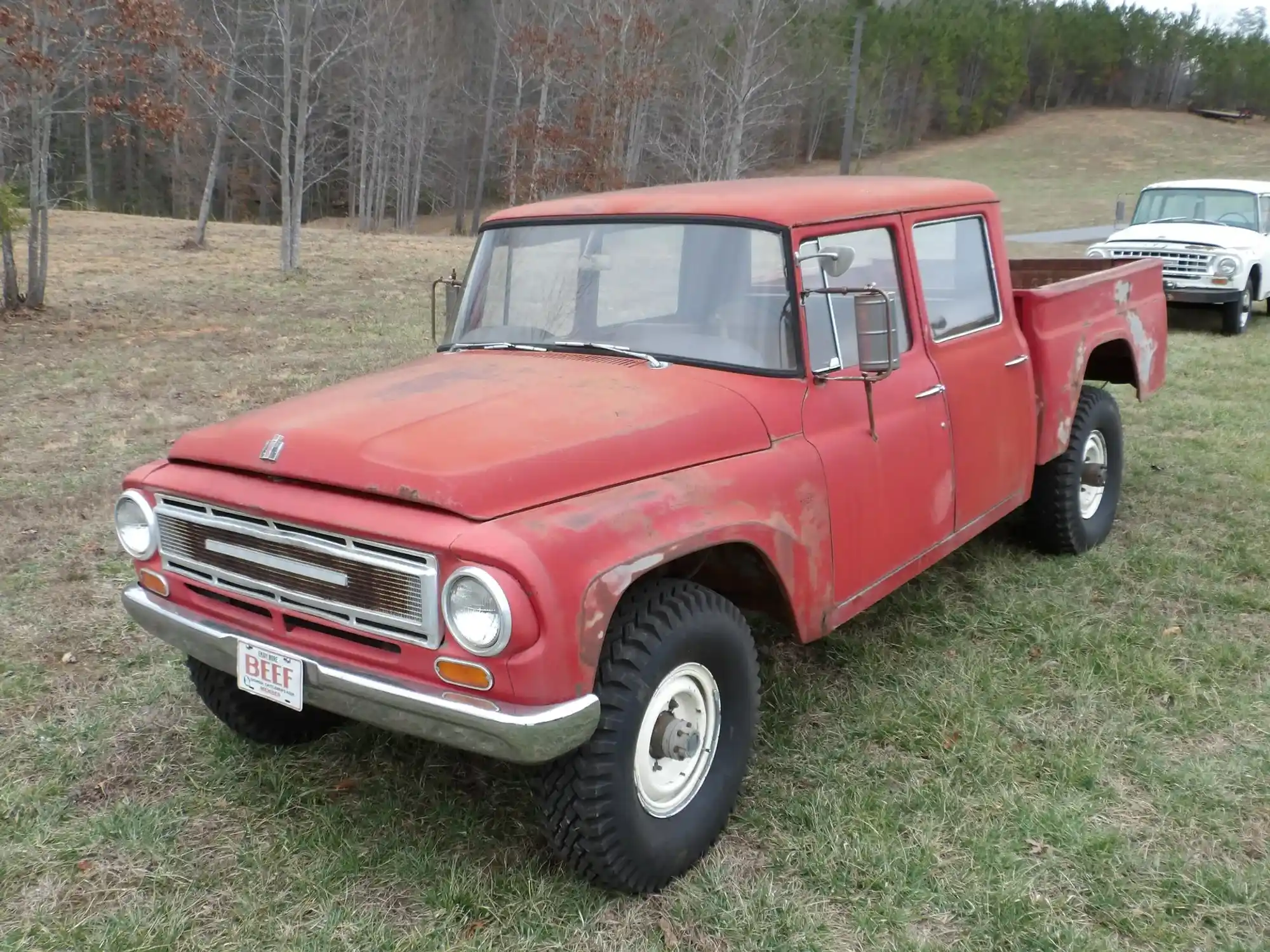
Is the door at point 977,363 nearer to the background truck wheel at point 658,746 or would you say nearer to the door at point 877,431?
the door at point 877,431

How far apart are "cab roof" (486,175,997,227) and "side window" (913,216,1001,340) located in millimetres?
123

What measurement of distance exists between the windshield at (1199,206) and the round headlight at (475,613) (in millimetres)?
13043

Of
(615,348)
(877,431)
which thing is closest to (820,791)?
(877,431)

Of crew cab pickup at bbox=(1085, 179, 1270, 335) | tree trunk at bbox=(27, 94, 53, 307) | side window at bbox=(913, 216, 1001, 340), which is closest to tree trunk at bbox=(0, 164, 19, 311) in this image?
tree trunk at bbox=(27, 94, 53, 307)

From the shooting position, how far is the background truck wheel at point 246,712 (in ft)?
11.2

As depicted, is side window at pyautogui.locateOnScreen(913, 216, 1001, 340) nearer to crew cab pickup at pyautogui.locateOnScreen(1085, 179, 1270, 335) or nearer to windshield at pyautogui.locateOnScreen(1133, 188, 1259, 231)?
crew cab pickup at pyautogui.locateOnScreen(1085, 179, 1270, 335)

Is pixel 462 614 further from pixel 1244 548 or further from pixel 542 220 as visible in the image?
pixel 1244 548

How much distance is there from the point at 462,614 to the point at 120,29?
1206 cm

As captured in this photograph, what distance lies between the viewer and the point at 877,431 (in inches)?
138

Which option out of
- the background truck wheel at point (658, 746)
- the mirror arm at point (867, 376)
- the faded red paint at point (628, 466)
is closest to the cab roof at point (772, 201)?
the faded red paint at point (628, 466)

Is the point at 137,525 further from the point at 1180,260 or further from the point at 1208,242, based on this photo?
the point at 1208,242

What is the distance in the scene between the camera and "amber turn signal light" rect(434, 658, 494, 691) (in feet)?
7.91

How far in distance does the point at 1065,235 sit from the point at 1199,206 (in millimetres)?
14149

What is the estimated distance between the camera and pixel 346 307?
14.0m
